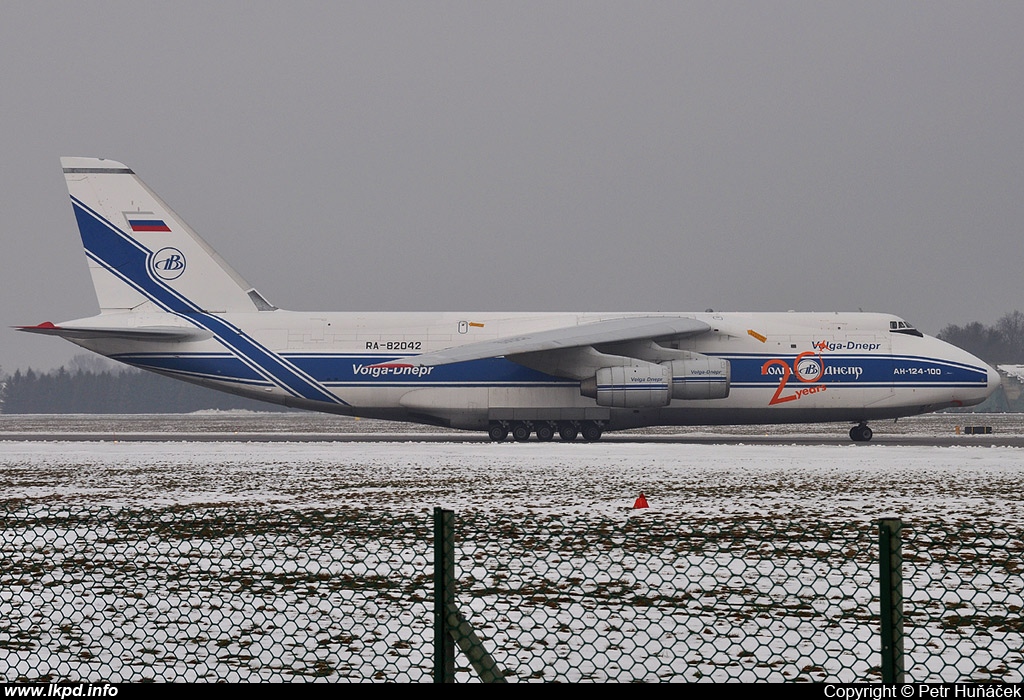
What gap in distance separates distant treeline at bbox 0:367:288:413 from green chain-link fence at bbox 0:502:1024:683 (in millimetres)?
118680

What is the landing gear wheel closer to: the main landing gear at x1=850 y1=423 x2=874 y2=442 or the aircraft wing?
the aircraft wing

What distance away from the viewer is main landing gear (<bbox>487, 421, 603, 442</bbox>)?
107ft

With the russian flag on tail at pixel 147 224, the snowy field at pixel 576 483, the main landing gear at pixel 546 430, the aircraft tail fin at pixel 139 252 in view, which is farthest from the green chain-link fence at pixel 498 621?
the russian flag on tail at pixel 147 224

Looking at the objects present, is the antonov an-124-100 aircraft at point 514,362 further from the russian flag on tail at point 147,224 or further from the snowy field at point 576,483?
Answer: the snowy field at point 576,483

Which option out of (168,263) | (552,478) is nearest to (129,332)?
(168,263)

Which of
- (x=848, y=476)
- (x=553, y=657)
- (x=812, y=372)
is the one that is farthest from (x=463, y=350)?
(x=553, y=657)

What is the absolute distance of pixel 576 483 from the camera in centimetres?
1891

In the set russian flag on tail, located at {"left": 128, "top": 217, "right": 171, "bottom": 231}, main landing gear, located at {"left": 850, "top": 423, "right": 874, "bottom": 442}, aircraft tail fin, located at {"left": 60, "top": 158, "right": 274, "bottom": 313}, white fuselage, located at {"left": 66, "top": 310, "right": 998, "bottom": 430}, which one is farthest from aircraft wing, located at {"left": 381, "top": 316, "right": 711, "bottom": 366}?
russian flag on tail, located at {"left": 128, "top": 217, "right": 171, "bottom": 231}

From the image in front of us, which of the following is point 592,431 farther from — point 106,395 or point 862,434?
point 106,395

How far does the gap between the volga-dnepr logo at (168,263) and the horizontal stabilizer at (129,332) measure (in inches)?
75.8

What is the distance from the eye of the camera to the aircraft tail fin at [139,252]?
33.2m

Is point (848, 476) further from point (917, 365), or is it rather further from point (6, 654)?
point (6, 654)

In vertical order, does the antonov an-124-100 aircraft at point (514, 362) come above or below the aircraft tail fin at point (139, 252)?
below

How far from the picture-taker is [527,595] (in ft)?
28.8
